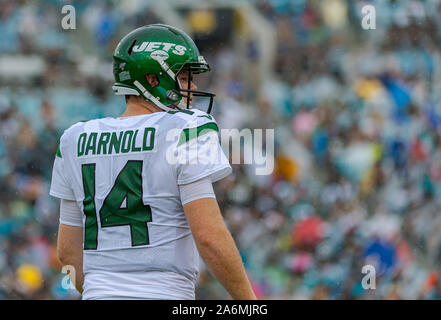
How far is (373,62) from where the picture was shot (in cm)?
896

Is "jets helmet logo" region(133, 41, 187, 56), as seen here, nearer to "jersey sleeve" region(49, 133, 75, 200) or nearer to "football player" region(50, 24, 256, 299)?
"football player" region(50, 24, 256, 299)

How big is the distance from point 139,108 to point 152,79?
108mm

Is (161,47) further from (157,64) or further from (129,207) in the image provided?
(129,207)

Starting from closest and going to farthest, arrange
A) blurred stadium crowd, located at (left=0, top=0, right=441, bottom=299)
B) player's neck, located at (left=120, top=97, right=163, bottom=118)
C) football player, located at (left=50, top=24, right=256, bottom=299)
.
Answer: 1. football player, located at (left=50, top=24, right=256, bottom=299)
2. player's neck, located at (left=120, top=97, right=163, bottom=118)
3. blurred stadium crowd, located at (left=0, top=0, right=441, bottom=299)

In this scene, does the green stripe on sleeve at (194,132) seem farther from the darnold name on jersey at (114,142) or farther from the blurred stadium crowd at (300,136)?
the blurred stadium crowd at (300,136)

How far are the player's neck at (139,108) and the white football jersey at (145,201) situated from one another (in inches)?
3.9

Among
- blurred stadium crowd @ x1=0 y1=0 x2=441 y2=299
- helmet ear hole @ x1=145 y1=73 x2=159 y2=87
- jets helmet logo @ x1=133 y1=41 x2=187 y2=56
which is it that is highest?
jets helmet logo @ x1=133 y1=41 x2=187 y2=56

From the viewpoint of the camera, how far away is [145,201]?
2.28 m

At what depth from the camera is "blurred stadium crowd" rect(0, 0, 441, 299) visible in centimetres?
739

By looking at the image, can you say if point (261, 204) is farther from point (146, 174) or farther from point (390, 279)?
point (146, 174)

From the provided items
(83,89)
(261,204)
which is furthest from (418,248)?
(83,89)

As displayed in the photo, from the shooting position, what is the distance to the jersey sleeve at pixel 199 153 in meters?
2.25

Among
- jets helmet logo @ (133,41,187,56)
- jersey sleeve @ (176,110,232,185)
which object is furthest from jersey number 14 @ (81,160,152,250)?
jets helmet logo @ (133,41,187,56)
